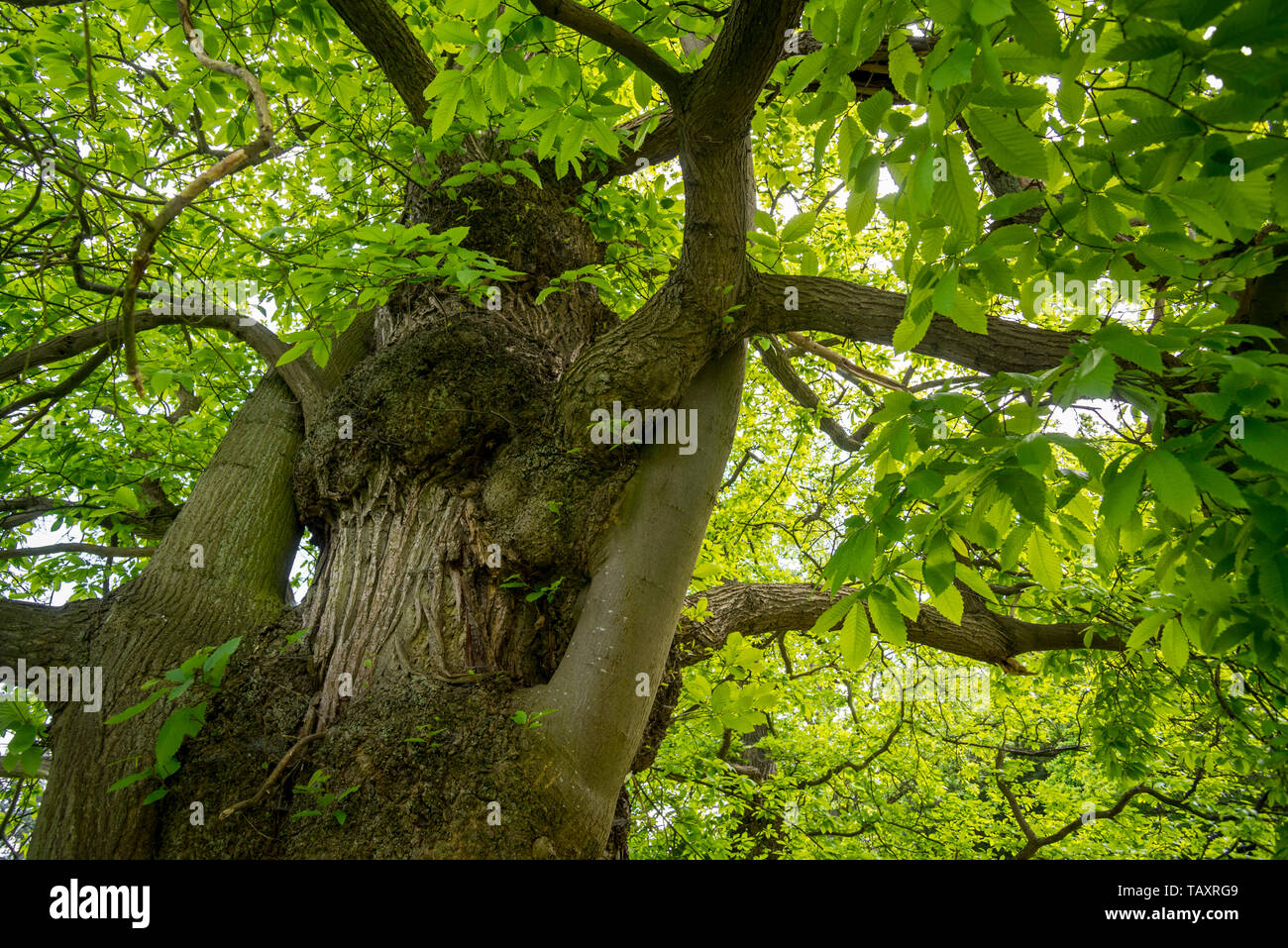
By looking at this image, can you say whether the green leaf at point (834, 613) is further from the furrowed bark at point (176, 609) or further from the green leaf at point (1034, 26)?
the furrowed bark at point (176, 609)

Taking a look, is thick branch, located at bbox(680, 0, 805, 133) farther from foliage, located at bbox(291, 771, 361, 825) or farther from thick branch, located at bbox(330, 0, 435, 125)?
foliage, located at bbox(291, 771, 361, 825)

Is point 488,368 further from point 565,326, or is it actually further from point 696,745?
point 696,745

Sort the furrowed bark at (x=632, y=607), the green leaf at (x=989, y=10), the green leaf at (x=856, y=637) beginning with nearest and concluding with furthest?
1. the green leaf at (x=989, y=10)
2. the green leaf at (x=856, y=637)
3. the furrowed bark at (x=632, y=607)

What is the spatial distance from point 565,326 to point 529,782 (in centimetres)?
234

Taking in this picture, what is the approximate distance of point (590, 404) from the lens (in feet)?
9.43

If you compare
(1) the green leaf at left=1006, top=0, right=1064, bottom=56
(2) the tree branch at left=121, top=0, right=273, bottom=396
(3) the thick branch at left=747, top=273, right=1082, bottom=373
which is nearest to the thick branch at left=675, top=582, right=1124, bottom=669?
(3) the thick branch at left=747, top=273, right=1082, bottom=373

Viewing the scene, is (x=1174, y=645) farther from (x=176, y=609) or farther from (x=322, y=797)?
(x=176, y=609)

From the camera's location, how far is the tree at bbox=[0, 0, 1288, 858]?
4.97ft

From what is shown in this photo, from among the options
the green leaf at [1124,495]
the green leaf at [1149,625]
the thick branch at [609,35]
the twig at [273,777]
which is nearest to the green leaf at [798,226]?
the thick branch at [609,35]

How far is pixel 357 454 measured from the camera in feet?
10.1

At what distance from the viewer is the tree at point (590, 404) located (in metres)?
1.51

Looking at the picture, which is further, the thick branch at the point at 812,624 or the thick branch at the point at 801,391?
the thick branch at the point at 801,391

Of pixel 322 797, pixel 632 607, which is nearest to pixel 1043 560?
pixel 632 607
